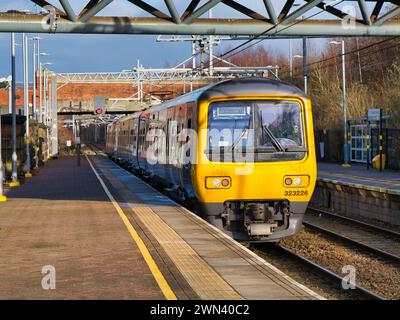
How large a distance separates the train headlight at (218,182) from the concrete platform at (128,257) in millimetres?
689

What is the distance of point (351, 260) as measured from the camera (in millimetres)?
12969

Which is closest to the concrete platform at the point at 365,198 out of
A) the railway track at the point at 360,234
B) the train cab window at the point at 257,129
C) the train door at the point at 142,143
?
the railway track at the point at 360,234

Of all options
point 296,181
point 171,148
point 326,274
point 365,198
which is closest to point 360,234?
point 365,198

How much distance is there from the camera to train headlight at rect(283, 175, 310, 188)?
13.1m

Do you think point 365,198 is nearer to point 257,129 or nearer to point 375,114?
point 257,129

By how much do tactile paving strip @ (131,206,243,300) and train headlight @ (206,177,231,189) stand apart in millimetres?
1088

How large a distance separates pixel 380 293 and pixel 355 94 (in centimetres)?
3223

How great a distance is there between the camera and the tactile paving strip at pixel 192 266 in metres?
7.53

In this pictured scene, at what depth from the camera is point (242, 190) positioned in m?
13.1

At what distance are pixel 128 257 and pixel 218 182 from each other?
3.65 meters

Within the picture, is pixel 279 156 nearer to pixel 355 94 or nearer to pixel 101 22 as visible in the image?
pixel 101 22

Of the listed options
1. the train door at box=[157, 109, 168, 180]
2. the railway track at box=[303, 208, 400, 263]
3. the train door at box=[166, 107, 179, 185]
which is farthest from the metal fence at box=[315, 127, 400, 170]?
the train door at box=[166, 107, 179, 185]

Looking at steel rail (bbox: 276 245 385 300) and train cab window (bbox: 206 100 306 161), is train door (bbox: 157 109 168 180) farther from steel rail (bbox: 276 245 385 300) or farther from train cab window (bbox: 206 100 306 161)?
steel rail (bbox: 276 245 385 300)

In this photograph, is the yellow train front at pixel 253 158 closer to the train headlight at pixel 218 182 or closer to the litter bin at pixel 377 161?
the train headlight at pixel 218 182
